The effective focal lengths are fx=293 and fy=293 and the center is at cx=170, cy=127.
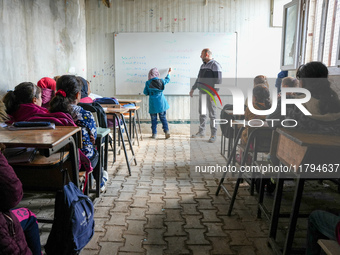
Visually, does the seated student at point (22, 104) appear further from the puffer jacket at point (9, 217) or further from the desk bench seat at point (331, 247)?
the desk bench seat at point (331, 247)

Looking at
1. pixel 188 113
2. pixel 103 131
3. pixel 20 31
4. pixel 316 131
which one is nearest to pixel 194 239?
pixel 316 131

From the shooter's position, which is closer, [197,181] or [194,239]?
[194,239]

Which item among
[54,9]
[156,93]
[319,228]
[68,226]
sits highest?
[54,9]

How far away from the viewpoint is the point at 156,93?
5.68 meters

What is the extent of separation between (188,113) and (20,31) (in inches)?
141

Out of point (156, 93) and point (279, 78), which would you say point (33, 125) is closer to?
point (279, 78)

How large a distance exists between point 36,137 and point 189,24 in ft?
16.4

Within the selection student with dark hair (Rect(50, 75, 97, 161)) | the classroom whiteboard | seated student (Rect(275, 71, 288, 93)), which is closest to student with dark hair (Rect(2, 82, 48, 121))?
student with dark hair (Rect(50, 75, 97, 161))

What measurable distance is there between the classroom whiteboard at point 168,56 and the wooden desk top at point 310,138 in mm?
4539

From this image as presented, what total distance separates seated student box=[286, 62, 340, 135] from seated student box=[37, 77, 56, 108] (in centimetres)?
243

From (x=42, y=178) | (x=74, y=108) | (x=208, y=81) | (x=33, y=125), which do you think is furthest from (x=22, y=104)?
(x=208, y=81)

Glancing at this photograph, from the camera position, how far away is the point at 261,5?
233 inches

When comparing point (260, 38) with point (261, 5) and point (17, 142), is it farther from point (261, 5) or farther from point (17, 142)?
point (17, 142)

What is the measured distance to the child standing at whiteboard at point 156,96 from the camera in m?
5.64
